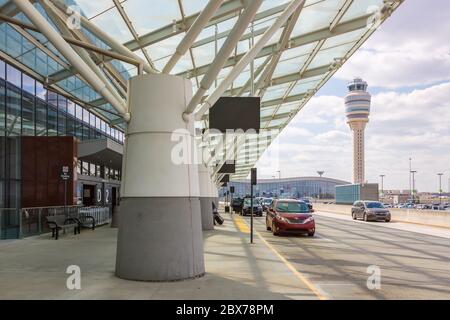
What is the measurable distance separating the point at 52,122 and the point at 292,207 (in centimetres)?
1281

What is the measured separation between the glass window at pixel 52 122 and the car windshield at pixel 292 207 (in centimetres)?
1195

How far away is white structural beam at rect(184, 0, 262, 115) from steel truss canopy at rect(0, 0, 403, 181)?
0.6 inches

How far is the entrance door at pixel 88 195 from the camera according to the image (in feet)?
102

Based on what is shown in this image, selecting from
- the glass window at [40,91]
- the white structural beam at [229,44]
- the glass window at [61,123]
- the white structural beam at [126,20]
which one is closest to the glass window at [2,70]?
the glass window at [40,91]

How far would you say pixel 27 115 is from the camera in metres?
23.0

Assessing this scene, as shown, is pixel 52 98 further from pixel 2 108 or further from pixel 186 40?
pixel 186 40

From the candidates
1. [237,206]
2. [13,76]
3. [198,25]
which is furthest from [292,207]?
[237,206]

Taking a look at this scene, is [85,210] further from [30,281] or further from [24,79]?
[30,281]

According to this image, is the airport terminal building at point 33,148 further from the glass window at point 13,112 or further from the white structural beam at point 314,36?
the white structural beam at point 314,36

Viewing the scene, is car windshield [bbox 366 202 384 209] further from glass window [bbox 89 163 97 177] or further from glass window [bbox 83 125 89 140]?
glass window [bbox 83 125 89 140]

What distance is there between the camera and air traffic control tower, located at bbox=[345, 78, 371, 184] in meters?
174

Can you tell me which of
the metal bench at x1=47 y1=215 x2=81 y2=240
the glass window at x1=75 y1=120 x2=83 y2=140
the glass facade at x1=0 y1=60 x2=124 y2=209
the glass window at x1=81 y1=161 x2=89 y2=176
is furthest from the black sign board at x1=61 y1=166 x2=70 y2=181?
the glass window at x1=81 y1=161 x2=89 y2=176
